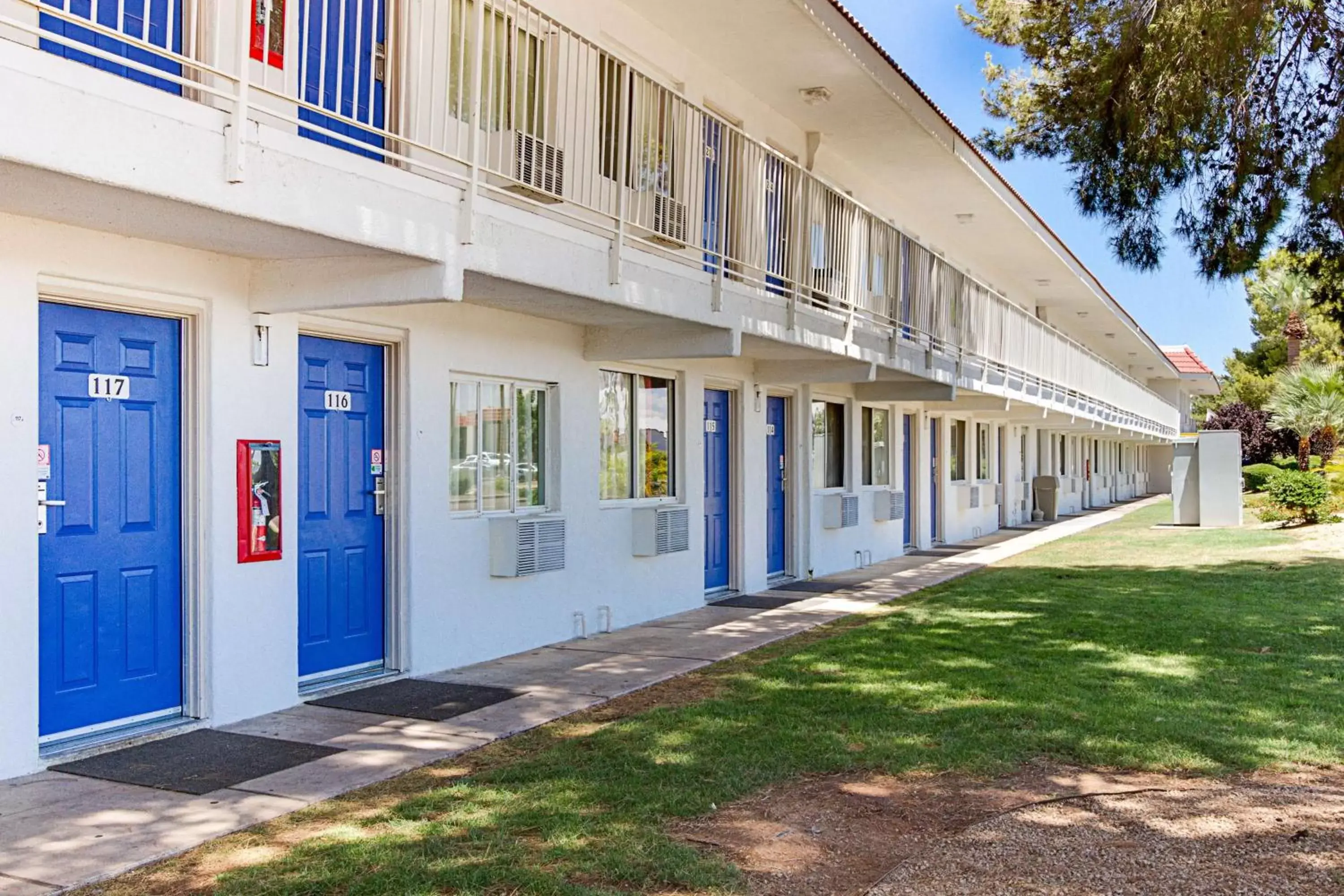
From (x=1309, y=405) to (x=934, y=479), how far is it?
845 inches

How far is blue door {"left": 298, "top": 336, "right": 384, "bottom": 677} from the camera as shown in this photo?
25.2ft

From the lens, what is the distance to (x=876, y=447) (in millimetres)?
18141

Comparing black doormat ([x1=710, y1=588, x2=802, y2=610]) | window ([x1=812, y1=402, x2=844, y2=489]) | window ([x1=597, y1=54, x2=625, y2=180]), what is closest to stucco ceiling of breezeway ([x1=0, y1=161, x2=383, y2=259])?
window ([x1=597, y1=54, x2=625, y2=180])

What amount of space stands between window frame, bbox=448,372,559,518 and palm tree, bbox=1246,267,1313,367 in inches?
1876

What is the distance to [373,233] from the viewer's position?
598 centimetres

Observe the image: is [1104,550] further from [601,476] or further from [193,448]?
[193,448]

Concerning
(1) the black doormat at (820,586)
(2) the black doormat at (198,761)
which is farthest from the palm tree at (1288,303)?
(2) the black doormat at (198,761)

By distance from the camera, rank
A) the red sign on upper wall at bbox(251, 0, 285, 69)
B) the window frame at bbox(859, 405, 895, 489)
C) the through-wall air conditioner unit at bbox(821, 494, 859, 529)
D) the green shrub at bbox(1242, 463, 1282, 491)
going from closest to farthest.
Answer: the red sign on upper wall at bbox(251, 0, 285, 69) → the through-wall air conditioner unit at bbox(821, 494, 859, 529) → the window frame at bbox(859, 405, 895, 489) → the green shrub at bbox(1242, 463, 1282, 491)

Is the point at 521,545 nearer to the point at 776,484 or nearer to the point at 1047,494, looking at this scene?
the point at 776,484

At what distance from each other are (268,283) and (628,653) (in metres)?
4.16

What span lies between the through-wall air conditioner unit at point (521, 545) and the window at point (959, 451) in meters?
14.7

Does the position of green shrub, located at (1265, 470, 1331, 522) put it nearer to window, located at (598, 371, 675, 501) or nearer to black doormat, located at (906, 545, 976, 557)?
black doormat, located at (906, 545, 976, 557)

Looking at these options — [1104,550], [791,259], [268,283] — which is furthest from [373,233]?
[1104,550]

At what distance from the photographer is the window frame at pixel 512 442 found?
895 centimetres
